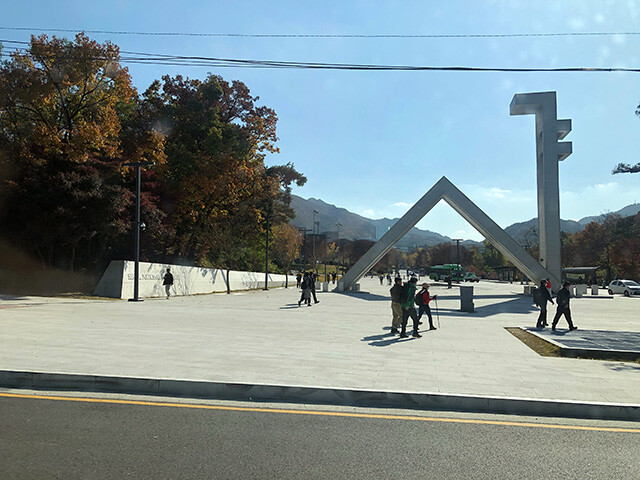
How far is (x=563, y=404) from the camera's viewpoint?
229 inches

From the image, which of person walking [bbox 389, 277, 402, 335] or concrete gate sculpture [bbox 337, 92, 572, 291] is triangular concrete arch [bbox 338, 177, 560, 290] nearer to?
concrete gate sculpture [bbox 337, 92, 572, 291]

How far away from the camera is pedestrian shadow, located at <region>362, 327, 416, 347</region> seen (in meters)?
10.8

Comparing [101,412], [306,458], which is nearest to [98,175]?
[101,412]

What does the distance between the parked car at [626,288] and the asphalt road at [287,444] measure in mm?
43544

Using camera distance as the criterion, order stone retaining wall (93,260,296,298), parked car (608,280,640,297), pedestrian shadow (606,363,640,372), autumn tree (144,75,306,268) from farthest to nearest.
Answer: parked car (608,280,640,297) → autumn tree (144,75,306,268) → stone retaining wall (93,260,296,298) → pedestrian shadow (606,363,640,372)

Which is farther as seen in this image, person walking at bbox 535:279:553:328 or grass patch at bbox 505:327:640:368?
person walking at bbox 535:279:553:328

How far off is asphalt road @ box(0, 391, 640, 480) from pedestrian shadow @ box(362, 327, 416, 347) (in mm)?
5116

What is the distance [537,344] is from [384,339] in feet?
12.9

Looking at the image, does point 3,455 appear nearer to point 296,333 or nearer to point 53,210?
point 296,333

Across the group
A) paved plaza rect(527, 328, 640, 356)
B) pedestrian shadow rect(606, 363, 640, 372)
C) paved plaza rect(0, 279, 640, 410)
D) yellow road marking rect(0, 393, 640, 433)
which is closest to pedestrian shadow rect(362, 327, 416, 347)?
paved plaza rect(0, 279, 640, 410)

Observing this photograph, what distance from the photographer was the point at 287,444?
4.54 meters

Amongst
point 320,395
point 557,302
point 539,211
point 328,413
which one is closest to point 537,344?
point 557,302

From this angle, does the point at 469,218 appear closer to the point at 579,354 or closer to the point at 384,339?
the point at 384,339

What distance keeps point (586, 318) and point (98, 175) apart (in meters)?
25.5
